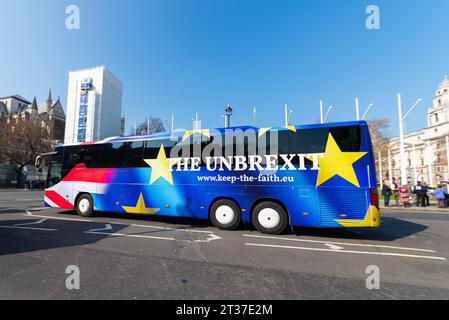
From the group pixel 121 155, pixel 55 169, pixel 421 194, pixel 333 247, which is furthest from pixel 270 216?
pixel 421 194

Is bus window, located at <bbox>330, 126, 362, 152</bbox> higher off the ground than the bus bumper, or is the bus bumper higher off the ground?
A: bus window, located at <bbox>330, 126, 362, 152</bbox>

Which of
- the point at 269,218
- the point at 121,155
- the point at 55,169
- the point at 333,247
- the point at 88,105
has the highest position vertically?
the point at 88,105

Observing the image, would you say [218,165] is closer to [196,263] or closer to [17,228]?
[196,263]

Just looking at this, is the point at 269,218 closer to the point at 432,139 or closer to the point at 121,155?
the point at 121,155

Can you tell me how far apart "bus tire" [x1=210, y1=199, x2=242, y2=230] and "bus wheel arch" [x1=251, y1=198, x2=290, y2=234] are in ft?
1.91

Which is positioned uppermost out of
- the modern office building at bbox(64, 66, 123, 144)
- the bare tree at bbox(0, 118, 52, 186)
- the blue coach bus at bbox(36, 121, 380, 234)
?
the modern office building at bbox(64, 66, 123, 144)

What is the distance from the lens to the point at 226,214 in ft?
25.8

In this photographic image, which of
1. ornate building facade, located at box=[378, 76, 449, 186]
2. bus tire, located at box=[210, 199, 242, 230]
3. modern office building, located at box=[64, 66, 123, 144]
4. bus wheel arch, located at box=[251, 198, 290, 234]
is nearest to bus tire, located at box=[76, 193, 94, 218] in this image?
bus tire, located at box=[210, 199, 242, 230]

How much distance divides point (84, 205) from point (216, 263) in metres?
8.17

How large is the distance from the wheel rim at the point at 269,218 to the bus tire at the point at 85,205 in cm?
752

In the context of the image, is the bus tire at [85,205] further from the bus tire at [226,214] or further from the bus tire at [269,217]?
the bus tire at [269,217]

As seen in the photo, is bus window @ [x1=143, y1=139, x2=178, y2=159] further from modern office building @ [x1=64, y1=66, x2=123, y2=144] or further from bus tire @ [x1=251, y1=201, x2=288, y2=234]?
modern office building @ [x1=64, y1=66, x2=123, y2=144]

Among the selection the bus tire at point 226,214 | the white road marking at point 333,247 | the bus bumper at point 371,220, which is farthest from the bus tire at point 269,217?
the bus bumper at point 371,220

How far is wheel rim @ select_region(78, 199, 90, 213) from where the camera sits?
9992mm
